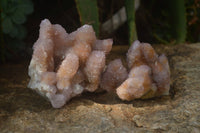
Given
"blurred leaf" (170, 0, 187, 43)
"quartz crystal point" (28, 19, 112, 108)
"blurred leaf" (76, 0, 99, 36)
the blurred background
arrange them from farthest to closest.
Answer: "blurred leaf" (170, 0, 187, 43) → the blurred background → "blurred leaf" (76, 0, 99, 36) → "quartz crystal point" (28, 19, 112, 108)

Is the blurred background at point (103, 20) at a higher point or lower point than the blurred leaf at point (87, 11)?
lower

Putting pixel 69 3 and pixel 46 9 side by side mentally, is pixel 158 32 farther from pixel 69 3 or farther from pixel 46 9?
pixel 46 9

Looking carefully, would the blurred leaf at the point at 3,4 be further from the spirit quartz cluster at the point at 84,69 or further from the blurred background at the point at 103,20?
the spirit quartz cluster at the point at 84,69

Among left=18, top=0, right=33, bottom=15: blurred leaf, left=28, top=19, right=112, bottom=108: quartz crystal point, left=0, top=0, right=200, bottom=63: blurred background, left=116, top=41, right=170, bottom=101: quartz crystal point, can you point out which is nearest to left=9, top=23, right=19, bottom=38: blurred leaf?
left=0, top=0, right=200, bottom=63: blurred background

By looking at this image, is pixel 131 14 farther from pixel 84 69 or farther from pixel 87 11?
pixel 84 69

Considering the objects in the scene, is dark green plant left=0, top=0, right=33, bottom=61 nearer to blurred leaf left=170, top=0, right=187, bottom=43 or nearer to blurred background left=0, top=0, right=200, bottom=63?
blurred background left=0, top=0, right=200, bottom=63

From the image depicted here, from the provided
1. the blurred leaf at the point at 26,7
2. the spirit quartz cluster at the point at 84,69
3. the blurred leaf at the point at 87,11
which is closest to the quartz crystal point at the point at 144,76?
the spirit quartz cluster at the point at 84,69
